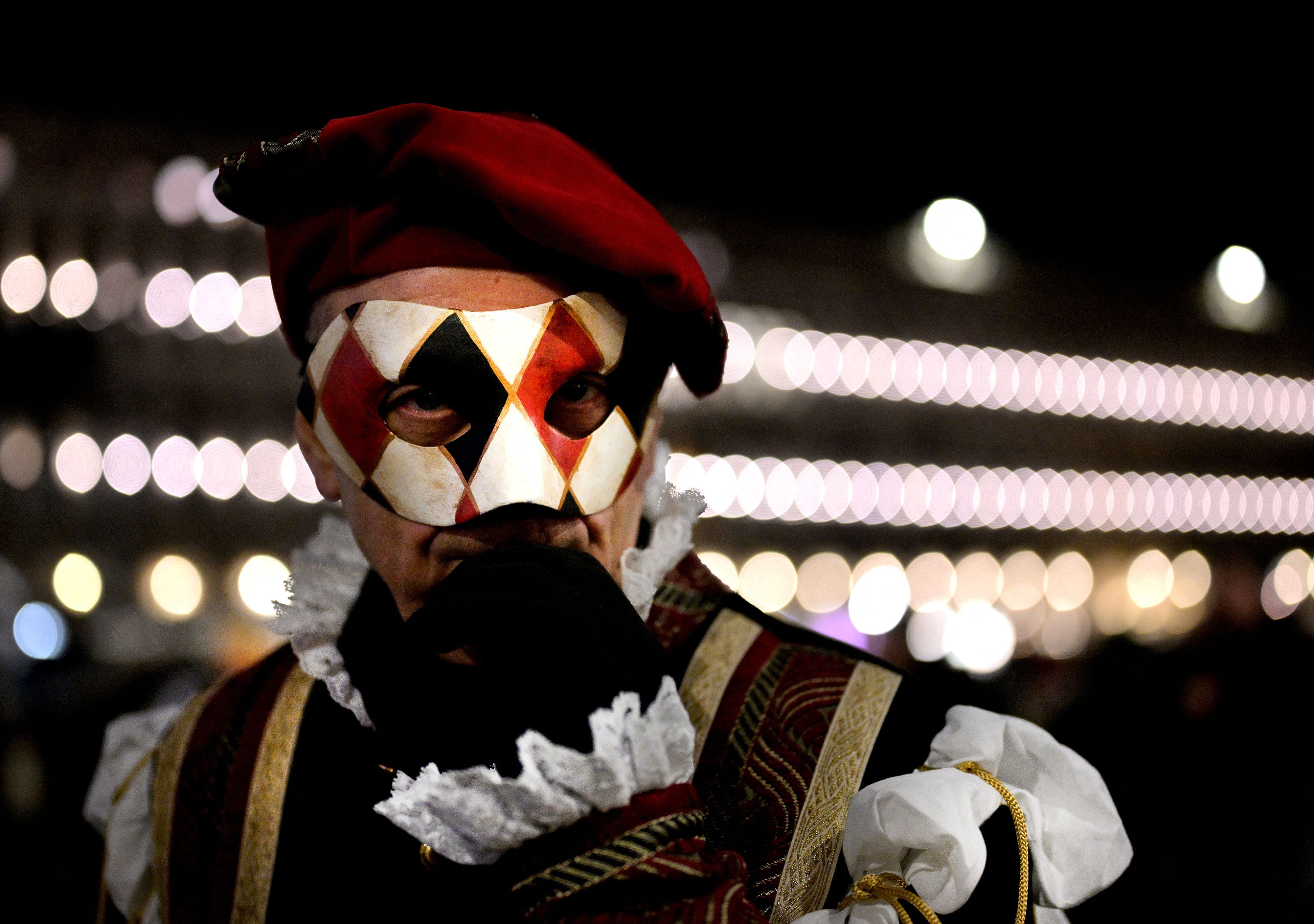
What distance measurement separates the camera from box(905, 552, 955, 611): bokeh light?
359 inches

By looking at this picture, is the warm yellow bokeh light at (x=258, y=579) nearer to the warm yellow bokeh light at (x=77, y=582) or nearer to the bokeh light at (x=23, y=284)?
the warm yellow bokeh light at (x=77, y=582)

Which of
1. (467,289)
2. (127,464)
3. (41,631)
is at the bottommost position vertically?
(41,631)

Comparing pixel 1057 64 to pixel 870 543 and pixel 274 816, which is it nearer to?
pixel 274 816

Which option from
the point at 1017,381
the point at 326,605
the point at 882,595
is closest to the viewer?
the point at 326,605

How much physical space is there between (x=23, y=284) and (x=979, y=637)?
24.2 feet

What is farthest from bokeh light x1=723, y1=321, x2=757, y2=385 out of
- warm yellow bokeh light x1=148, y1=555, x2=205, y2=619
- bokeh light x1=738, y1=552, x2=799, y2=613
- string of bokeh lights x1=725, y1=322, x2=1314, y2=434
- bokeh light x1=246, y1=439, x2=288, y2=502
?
warm yellow bokeh light x1=148, y1=555, x2=205, y2=619

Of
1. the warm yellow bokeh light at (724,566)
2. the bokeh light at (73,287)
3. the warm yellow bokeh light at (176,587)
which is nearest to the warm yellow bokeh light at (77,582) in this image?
the warm yellow bokeh light at (176,587)

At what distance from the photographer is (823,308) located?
782 centimetres

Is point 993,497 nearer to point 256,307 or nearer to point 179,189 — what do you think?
point 256,307

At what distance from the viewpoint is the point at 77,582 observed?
20.9 ft

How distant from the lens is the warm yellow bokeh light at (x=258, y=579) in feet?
22.8

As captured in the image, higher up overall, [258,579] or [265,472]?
[265,472]

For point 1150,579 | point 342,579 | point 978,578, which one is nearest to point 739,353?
point 978,578

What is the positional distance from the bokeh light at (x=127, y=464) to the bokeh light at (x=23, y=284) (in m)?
1.04
